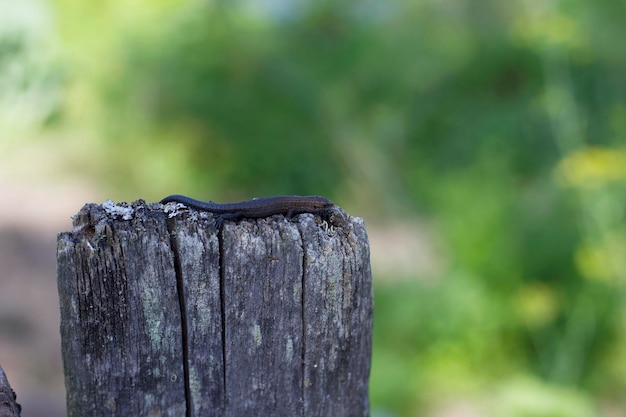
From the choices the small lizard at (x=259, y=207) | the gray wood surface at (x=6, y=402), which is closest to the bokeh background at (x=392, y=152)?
the small lizard at (x=259, y=207)

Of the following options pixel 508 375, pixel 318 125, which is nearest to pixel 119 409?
pixel 508 375

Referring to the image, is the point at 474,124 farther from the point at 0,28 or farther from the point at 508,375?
the point at 0,28

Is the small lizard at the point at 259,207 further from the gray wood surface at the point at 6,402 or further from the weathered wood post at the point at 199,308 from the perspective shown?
the gray wood surface at the point at 6,402

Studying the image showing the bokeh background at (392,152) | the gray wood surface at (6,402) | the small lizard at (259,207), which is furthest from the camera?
the bokeh background at (392,152)

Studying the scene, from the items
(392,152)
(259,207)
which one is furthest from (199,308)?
(392,152)

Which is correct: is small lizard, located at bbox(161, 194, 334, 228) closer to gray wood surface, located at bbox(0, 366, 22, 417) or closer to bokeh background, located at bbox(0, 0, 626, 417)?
gray wood surface, located at bbox(0, 366, 22, 417)

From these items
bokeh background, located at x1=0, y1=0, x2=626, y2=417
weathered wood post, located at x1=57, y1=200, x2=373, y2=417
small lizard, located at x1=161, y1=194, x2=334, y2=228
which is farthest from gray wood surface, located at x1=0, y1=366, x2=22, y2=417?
bokeh background, located at x1=0, y1=0, x2=626, y2=417
